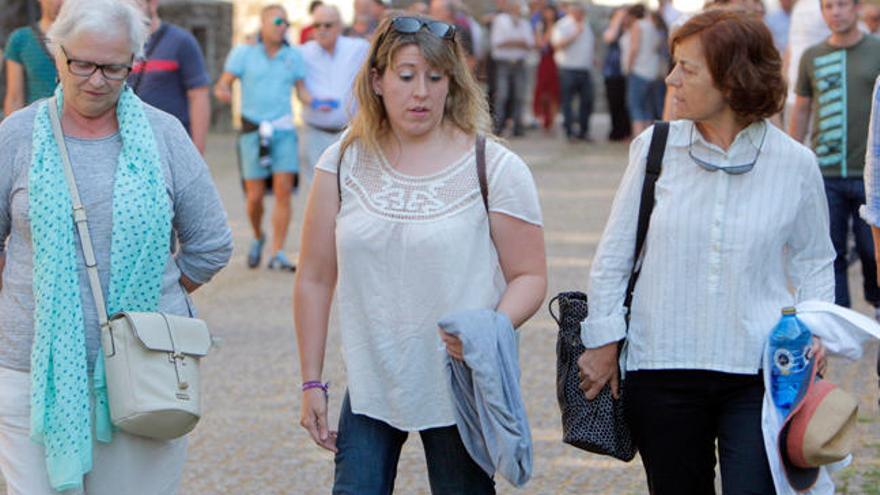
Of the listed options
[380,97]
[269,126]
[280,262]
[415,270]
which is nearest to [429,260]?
[415,270]

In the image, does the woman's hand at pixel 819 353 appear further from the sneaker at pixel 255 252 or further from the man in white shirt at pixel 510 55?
the man in white shirt at pixel 510 55

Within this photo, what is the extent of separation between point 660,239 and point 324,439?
3.06 ft

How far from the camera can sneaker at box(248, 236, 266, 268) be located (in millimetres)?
12180

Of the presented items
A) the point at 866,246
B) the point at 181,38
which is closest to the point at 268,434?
the point at 181,38

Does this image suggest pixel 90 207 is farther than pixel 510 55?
No

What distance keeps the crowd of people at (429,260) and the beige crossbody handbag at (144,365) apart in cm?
3

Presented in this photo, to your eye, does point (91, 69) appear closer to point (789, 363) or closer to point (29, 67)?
point (789, 363)

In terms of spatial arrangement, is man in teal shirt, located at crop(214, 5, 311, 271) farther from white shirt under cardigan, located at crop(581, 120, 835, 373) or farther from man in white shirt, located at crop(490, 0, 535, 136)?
man in white shirt, located at crop(490, 0, 535, 136)

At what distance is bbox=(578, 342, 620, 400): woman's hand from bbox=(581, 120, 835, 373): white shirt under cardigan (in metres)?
0.03

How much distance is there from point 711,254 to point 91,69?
4.96 ft

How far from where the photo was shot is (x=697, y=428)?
14.4ft

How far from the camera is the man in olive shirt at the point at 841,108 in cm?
841

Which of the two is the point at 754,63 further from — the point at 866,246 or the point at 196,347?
the point at 866,246

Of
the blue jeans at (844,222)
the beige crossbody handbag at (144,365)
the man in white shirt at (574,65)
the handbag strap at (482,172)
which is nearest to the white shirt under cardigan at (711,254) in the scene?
the handbag strap at (482,172)
